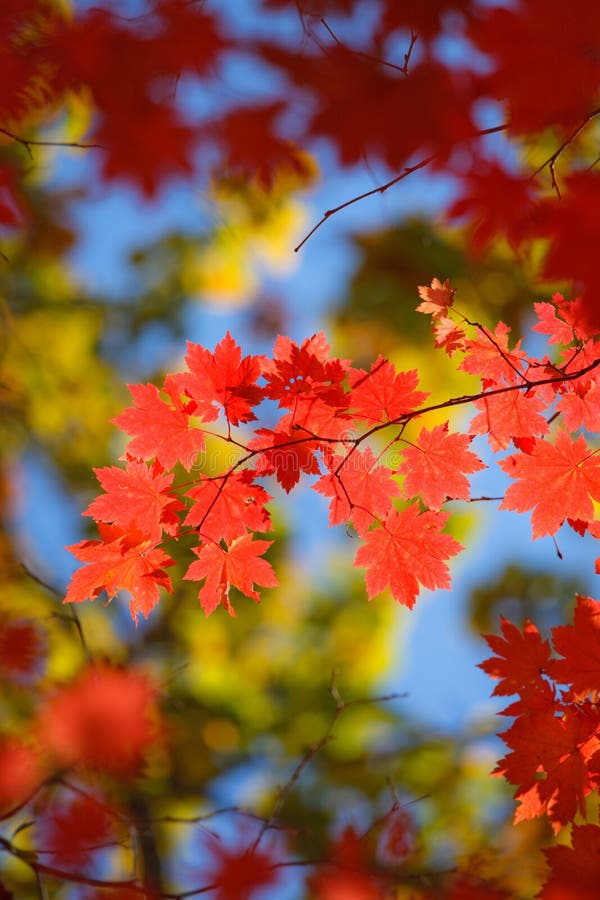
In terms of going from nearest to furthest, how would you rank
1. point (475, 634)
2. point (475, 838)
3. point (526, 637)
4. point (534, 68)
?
point (534, 68) → point (526, 637) → point (475, 838) → point (475, 634)

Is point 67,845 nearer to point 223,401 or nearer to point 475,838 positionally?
point 223,401

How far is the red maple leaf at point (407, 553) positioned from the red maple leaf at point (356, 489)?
0.04 metres

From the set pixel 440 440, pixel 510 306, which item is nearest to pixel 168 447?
pixel 440 440

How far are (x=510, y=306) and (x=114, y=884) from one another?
5954 mm

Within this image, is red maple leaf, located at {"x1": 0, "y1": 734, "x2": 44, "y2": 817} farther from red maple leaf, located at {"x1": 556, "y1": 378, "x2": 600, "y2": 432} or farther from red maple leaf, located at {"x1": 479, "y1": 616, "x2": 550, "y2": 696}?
red maple leaf, located at {"x1": 556, "y1": 378, "x2": 600, "y2": 432}

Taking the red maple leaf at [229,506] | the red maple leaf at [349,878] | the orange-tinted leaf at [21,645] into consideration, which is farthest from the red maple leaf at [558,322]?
the orange-tinted leaf at [21,645]

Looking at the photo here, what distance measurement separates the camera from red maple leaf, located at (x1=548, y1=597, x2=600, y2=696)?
1.28 m

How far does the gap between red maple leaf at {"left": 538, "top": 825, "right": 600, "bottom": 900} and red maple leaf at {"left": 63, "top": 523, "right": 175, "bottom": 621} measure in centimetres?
88

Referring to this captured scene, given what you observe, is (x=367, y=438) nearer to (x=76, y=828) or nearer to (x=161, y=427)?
(x=161, y=427)

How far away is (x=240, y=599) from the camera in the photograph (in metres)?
4.85

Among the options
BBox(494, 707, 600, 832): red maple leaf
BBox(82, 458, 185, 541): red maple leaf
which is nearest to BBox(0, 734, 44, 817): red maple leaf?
BBox(82, 458, 185, 541): red maple leaf

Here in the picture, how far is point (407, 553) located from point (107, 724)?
117cm

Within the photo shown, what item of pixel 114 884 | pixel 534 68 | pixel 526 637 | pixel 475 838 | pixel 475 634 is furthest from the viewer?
pixel 475 634

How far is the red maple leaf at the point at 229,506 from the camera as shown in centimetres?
144
